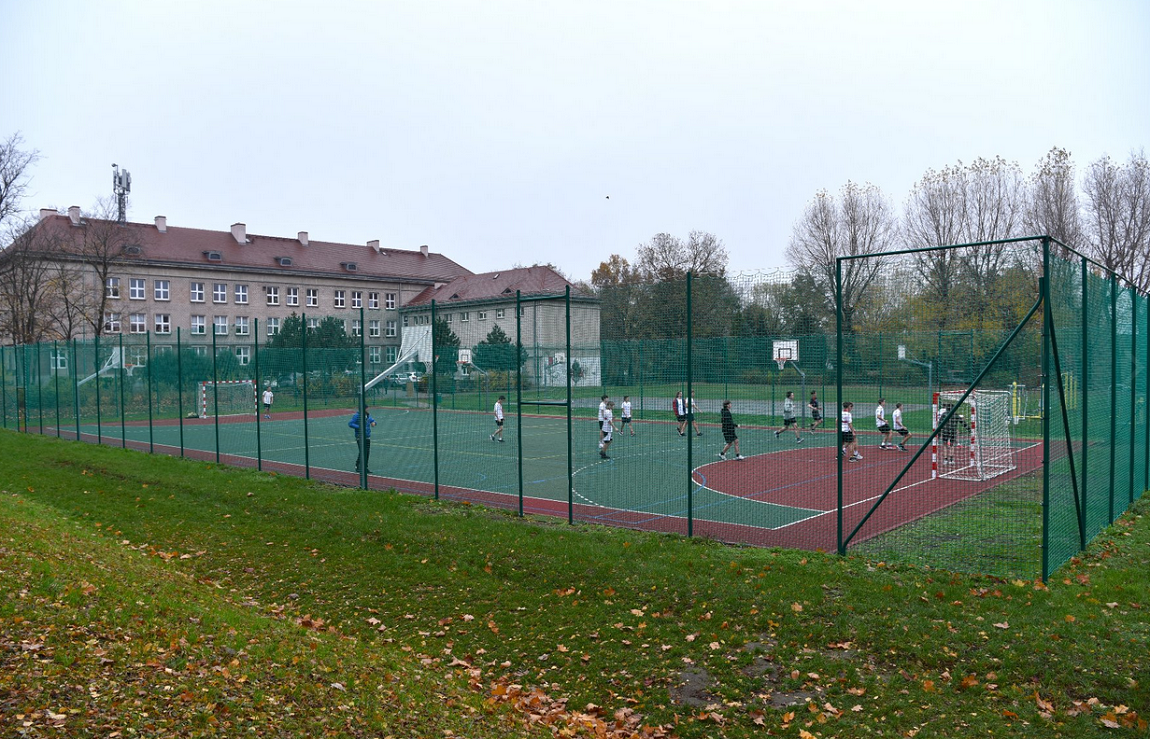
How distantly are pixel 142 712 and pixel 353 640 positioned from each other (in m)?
2.71

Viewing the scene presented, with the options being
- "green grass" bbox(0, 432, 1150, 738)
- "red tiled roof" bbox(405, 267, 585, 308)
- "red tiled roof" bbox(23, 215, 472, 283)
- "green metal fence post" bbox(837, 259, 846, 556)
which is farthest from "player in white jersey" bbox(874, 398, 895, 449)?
"red tiled roof" bbox(23, 215, 472, 283)

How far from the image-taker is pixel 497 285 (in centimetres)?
6294

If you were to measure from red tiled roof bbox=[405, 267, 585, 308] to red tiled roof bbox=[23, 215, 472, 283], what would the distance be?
14.2ft

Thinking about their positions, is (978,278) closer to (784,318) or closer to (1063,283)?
(1063,283)

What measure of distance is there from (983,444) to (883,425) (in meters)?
4.21

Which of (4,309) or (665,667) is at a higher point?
(4,309)

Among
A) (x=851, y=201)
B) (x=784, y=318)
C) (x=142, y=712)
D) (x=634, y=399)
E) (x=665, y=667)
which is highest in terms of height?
(x=851, y=201)

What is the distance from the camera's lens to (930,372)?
9.95m

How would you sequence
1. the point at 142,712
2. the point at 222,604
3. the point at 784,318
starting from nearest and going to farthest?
1. the point at 142,712
2. the point at 222,604
3. the point at 784,318

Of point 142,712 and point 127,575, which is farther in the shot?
point 127,575

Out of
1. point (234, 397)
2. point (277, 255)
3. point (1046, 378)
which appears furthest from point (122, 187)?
point (1046, 378)

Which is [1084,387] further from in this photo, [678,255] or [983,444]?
[678,255]

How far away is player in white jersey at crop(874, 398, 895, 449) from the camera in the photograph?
1184cm

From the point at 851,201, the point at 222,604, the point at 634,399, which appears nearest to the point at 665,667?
the point at 222,604
